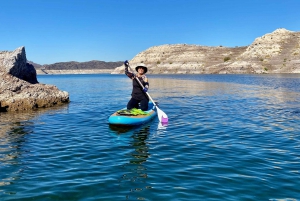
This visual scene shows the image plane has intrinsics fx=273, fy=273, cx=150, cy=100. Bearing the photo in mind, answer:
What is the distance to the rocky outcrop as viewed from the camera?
21.2 metres

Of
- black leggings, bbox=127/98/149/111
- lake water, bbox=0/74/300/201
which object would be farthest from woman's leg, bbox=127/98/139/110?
lake water, bbox=0/74/300/201

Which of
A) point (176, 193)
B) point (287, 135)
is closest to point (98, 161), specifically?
point (176, 193)

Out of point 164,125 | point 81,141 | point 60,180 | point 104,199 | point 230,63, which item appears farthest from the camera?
point 230,63

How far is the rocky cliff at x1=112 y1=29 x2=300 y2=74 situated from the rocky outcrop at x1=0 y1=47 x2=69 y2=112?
100m

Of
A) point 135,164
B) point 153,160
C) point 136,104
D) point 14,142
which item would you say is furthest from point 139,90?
point 135,164

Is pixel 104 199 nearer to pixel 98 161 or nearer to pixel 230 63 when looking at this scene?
pixel 98 161

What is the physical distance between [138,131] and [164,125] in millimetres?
2116

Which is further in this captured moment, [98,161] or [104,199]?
[98,161]

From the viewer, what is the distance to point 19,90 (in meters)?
22.2

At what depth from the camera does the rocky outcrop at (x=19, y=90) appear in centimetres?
2122

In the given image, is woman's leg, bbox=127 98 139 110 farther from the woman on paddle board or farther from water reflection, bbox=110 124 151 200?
water reflection, bbox=110 124 151 200

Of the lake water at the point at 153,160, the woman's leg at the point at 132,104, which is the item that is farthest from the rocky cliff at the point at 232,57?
the lake water at the point at 153,160

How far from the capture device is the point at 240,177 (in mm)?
7816

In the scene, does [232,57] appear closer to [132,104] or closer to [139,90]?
[139,90]
